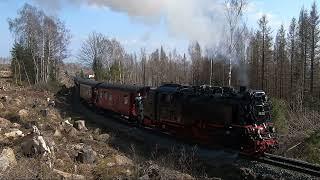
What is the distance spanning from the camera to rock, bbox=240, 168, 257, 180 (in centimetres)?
1543

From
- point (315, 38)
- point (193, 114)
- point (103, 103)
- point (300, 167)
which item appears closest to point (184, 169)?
point (300, 167)

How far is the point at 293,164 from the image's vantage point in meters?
16.1

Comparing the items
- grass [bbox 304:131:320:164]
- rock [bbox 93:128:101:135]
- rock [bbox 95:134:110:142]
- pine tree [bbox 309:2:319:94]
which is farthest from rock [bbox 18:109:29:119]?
pine tree [bbox 309:2:319:94]

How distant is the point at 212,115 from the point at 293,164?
17.4 feet

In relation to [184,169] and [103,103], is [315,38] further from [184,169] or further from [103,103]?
[184,169]

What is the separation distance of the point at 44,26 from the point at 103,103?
32006 millimetres

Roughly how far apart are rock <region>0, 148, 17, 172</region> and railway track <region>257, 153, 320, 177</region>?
947 cm

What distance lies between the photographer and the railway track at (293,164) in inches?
583

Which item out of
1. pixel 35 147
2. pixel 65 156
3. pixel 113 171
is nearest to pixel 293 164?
pixel 113 171

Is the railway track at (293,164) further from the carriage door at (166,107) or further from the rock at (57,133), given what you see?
the rock at (57,133)

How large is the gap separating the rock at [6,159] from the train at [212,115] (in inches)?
387

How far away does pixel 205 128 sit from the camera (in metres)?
21.2

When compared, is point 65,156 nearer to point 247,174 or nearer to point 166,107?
point 247,174

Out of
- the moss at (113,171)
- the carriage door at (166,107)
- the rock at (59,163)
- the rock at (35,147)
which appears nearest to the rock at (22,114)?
the carriage door at (166,107)
